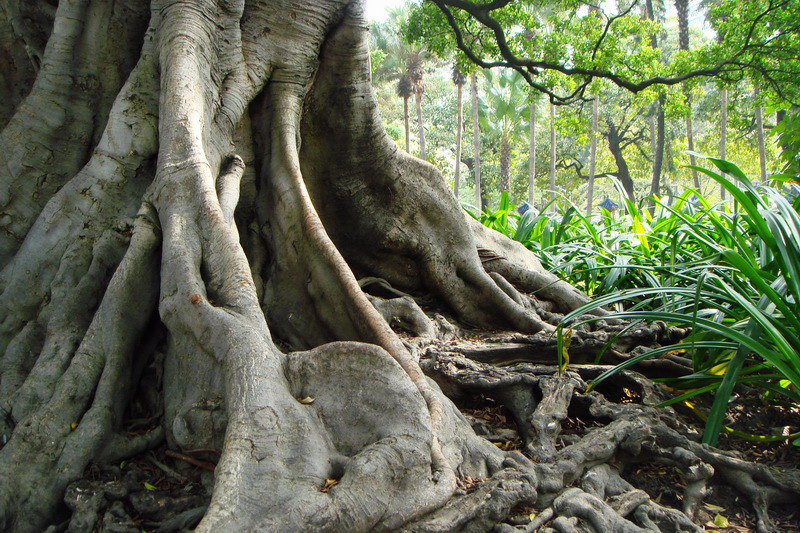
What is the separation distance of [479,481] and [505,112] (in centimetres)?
3215

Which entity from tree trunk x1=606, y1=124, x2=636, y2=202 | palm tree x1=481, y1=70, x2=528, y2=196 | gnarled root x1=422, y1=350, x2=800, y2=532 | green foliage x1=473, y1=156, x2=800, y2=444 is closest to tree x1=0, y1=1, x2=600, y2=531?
gnarled root x1=422, y1=350, x2=800, y2=532

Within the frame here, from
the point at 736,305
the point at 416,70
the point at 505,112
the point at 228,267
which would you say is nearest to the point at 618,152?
the point at 505,112

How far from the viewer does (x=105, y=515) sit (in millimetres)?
1988

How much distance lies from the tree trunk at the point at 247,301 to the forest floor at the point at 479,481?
2 cm

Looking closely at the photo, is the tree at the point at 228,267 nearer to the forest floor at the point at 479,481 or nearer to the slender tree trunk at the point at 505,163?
the forest floor at the point at 479,481

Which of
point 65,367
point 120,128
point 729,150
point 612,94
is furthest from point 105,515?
point 612,94

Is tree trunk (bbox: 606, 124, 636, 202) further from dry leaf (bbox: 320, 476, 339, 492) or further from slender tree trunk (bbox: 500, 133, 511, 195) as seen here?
dry leaf (bbox: 320, 476, 339, 492)

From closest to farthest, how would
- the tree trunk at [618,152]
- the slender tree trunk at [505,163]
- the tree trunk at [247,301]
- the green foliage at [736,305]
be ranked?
the tree trunk at [247,301] → the green foliage at [736,305] → the tree trunk at [618,152] → the slender tree trunk at [505,163]

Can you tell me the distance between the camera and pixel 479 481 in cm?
221

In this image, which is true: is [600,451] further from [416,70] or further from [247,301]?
[416,70]

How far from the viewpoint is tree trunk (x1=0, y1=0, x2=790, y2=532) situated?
197cm

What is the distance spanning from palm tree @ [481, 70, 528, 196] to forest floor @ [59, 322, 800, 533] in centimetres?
2876

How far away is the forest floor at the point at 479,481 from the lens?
2.00 meters

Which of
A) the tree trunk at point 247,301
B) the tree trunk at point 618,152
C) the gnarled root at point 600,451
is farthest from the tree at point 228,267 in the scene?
the tree trunk at point 618,152
